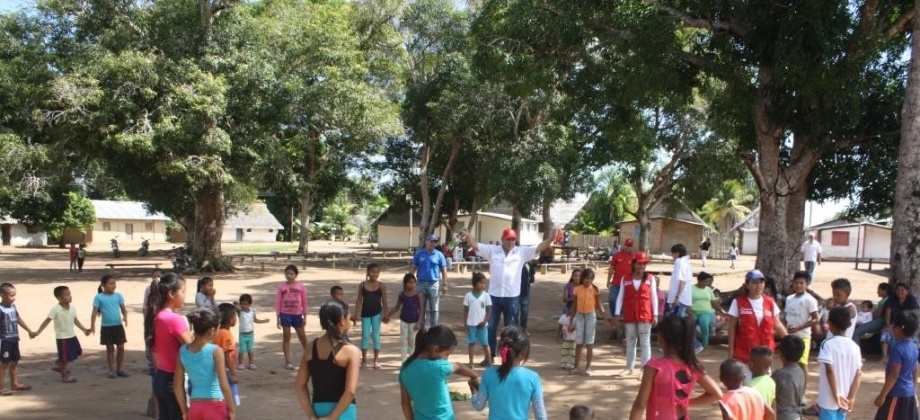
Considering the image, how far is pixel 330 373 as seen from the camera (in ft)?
13.5

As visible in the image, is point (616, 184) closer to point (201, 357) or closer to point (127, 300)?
point (127, 300)

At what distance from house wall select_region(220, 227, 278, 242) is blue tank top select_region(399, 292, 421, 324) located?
6216 centimetres

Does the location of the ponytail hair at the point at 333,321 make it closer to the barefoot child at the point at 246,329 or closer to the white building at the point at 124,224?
the barefoot child at the point at 246,329

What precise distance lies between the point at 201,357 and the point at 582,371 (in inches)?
227

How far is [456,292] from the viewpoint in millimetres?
19500

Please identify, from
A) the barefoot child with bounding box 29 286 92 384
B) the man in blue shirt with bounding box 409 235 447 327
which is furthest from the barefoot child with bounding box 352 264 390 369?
the barefoot child with bounding box 29 286 92 384

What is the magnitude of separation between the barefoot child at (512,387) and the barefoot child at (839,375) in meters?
2.41

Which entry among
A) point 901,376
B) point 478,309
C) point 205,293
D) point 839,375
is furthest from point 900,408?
point 205,293

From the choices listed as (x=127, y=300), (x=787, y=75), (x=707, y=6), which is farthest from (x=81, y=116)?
(x=787, y=75)

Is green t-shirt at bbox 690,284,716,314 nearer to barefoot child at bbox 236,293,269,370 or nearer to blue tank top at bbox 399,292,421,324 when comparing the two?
blue tank top at bbox 399,292,421,324

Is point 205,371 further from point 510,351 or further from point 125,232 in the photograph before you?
point 125,232

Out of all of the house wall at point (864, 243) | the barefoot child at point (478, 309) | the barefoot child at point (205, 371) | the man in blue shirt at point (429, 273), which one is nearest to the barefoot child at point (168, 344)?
the barefoot child at point (205, 371)

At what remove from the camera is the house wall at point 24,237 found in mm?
50781

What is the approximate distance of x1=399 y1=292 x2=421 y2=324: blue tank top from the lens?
910 centimetres
